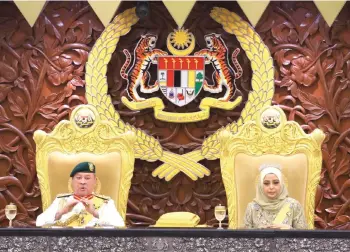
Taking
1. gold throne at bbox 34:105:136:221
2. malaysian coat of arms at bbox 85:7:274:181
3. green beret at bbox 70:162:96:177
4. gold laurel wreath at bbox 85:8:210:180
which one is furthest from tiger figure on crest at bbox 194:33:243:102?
green beret at bbox 70:162:96:177

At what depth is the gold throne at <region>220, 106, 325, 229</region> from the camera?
5996 millimetres

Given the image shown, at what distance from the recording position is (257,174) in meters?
5.99

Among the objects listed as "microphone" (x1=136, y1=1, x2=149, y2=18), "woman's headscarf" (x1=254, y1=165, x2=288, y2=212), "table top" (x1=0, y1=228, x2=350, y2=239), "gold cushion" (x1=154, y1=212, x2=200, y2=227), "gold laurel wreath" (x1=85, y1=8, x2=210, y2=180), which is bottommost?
"table top" (x1=0, y1=228, x2=350, y2=239)

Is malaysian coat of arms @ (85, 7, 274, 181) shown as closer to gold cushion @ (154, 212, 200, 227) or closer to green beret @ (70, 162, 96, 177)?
green beret @ (70, 162, 96, 177)

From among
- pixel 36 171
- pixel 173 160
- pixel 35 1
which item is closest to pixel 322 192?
pixel 173 160

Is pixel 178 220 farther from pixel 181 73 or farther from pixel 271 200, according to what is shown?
pixel 181 73

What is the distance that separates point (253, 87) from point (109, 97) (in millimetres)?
1111

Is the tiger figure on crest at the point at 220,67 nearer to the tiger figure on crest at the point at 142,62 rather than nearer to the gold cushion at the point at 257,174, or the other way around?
the tiger figure on crest at the point at 142,62

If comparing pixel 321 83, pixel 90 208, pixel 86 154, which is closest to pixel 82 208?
pixel 90 208

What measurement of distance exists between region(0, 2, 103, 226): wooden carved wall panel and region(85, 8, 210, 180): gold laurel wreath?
0.31ft

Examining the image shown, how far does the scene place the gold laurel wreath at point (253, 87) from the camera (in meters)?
6.38

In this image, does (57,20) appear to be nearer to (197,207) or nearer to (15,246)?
(197,207)

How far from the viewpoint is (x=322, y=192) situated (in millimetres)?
6383

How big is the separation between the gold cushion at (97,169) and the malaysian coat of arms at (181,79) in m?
0.35
